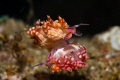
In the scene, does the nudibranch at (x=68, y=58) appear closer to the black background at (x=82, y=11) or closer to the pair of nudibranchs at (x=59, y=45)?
the pair of nudibranchs at (x=59, y=45)

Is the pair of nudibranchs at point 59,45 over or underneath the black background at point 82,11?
underneath

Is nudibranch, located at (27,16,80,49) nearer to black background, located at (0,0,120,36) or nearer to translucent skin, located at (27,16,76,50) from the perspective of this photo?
translucent skin, located at (27,16,76,50)

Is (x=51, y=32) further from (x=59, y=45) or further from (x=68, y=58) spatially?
(x=68, y=58)

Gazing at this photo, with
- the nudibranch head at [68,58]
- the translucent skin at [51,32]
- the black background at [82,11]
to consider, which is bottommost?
the nudibranch head at [68,58]

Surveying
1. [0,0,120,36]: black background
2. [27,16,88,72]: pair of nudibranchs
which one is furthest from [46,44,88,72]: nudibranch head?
[0,0,120,36]: black background

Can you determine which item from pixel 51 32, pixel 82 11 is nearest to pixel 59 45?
pixel 51 32

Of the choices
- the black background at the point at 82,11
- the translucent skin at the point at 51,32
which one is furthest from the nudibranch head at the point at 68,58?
the black background at the point at 82,11
